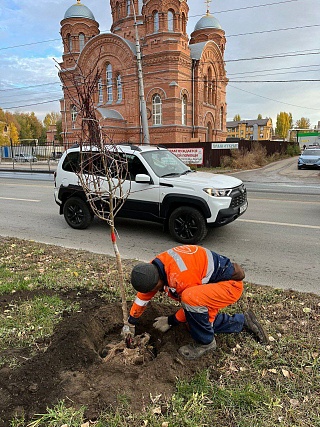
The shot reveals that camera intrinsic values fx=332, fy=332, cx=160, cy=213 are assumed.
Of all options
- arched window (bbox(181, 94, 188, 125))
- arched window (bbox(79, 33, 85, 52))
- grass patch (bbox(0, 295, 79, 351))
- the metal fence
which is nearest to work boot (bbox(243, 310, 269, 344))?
grass patch (bbox(0, 295, 79, 351))

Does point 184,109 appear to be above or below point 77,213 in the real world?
above

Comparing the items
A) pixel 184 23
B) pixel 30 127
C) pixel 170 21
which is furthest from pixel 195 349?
pixel 30 127

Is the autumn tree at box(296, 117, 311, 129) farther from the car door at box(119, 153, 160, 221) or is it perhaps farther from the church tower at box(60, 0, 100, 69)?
the car door at box(119, 153, 160, 221)

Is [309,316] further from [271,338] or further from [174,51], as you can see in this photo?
[174,51]

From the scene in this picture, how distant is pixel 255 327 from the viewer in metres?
3.12

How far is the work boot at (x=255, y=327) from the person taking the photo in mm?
3035

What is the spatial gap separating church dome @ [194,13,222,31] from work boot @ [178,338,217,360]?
47.1 metres

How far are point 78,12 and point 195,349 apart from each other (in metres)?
44.5

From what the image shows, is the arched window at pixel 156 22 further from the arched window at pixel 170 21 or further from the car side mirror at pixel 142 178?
the car side mirror at pixel 142 178

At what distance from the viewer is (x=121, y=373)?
102 inches

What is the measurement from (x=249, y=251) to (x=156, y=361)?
3659 mm

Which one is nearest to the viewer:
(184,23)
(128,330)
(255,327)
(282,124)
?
(128,330)

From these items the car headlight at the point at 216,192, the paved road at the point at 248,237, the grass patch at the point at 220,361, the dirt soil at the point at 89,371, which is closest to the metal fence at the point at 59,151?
the paved road at the point at 248,237

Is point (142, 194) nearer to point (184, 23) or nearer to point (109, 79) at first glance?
point (109, 79)
